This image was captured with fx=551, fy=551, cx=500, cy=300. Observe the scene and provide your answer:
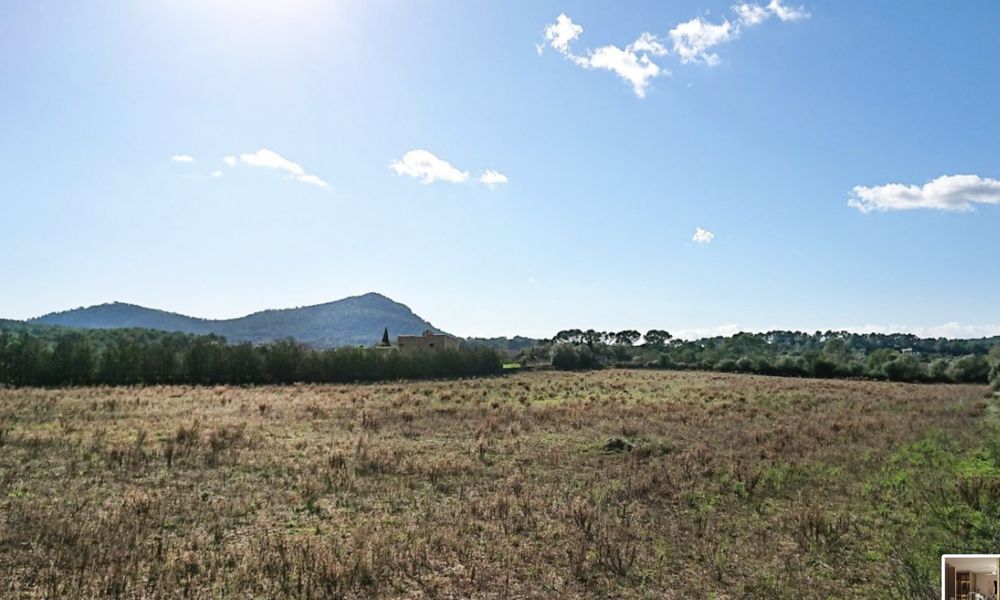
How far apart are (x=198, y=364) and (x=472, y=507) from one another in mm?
56891

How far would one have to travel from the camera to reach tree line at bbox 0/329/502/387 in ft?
177

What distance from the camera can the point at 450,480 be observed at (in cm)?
1353

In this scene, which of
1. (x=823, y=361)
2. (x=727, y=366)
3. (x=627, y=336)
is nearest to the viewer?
(x=823, y=361)

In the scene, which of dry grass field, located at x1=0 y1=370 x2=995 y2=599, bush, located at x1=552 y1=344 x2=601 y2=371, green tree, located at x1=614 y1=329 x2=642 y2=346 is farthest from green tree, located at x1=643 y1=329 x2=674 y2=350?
dry grass field, located at x1=0 y1=370 x2=995 y2=599

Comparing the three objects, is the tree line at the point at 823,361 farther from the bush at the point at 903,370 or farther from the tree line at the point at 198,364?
the tree line at the point at 198,364

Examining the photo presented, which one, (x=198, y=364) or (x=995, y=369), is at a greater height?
(x=995, y=369)

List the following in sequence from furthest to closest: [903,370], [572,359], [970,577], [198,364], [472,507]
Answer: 1. [572,359]
2. [903,370]
3. [198,364]
4. [472,507]
5. [970,577]

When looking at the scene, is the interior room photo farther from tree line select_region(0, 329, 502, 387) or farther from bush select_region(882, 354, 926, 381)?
bush select_region(882, 354, 926, 381)

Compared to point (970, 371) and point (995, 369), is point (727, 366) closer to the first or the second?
point (970, 371)

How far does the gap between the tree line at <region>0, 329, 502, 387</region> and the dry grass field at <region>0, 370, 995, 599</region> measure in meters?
36.5

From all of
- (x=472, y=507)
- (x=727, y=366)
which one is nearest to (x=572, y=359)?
(x=727, y=366)

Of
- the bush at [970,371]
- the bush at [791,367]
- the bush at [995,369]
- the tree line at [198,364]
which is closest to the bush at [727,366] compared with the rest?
the bush at [791,367]

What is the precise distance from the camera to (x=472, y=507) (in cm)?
1090

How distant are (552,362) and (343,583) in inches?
3169
